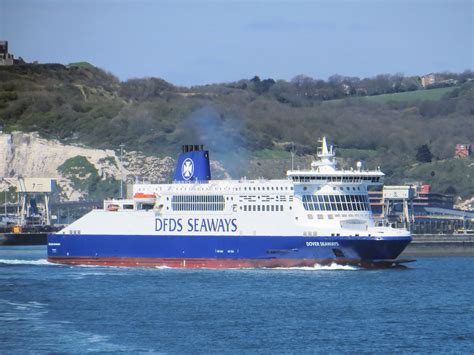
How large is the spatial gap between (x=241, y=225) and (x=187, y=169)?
558 cm

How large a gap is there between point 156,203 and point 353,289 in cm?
1696

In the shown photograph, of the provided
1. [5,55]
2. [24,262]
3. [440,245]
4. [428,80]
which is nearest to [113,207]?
[24,262]

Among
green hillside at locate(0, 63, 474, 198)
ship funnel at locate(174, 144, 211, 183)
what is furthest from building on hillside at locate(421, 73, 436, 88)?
ship funnel at locate(174, 144, 211, 183)

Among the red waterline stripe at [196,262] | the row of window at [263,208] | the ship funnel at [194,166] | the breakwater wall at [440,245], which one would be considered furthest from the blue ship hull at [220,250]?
the breakwater wall at [440,245]

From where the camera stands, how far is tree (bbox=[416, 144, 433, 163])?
124375 millimetres

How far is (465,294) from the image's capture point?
4812 centimetres

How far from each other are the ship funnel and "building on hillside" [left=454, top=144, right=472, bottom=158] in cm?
6960

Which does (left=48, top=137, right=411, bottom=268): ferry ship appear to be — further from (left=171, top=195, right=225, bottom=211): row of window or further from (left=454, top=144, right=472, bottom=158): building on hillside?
(left=454, top=144, right=472, bottom=158): building on hillside

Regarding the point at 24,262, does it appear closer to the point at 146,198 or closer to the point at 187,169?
the point at 146,198

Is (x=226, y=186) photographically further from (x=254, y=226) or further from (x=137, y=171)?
(x=137, y=171)

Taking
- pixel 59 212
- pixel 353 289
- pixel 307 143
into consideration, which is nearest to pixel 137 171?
pixel 59 212

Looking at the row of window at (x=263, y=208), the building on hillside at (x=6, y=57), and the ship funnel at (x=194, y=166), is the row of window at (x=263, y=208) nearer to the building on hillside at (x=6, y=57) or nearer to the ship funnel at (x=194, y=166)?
the ship funnel at (x=194, y=166)

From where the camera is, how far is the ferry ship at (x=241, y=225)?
57031 millimetres

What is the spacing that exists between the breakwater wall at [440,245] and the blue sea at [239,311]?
71.7ft
